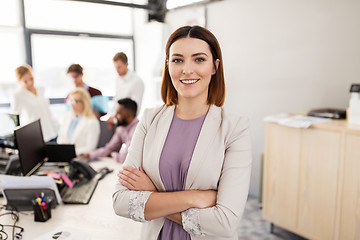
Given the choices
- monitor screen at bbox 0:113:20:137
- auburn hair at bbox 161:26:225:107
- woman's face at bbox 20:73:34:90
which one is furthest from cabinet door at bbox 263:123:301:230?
woman's face at bbox 20:73:34:90

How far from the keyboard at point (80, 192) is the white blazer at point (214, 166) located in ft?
2.00

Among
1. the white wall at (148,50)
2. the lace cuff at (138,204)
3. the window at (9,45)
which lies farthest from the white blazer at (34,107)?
the lace cuff at (138,204)

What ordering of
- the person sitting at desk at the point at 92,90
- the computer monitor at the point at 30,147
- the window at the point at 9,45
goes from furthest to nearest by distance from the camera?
1. the window at the point at 9,45
2. the person sitting at desk at the point at 92,90
3. the computer monitor at the point at 30,147

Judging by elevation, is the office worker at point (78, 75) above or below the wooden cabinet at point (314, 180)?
above

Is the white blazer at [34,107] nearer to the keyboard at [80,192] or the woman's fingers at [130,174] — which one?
the keyboard at [80,192]

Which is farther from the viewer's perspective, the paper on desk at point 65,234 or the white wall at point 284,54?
the white wall at point 284,54

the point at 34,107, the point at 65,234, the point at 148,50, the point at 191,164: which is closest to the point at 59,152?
the point at 65,234

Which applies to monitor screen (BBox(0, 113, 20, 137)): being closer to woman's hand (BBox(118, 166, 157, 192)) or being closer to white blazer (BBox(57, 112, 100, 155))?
white blazer (BBox(57, 112, 100, 155))

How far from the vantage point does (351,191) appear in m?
2.20

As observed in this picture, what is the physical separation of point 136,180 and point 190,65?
0.51m

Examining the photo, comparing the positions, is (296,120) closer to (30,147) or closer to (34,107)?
(30,147)

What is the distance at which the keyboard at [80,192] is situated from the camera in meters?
1.78

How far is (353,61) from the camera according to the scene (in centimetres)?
267

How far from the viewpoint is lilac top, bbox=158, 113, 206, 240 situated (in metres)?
1.21
